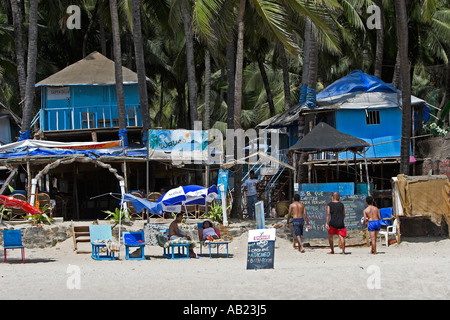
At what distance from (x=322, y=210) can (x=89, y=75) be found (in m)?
15.8

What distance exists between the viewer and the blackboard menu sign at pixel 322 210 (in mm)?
17500

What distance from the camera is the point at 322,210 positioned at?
1756 centimetres

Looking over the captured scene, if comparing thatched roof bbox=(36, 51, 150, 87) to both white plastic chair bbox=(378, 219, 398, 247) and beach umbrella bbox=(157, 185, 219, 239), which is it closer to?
beach umbrella bbox=(157, 185, 219, 239)

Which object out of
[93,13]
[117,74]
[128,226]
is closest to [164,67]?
[93,13]

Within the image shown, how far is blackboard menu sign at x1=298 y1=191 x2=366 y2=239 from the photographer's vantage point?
57.4ft

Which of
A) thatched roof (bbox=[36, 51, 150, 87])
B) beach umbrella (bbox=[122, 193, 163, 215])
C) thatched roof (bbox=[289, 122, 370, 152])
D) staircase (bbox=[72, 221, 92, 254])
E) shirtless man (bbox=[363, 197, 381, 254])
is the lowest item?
staircase (bbox=[72, 221, 92, 254])

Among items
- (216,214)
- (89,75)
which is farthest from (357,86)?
(89,75)

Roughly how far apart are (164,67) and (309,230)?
24549mm

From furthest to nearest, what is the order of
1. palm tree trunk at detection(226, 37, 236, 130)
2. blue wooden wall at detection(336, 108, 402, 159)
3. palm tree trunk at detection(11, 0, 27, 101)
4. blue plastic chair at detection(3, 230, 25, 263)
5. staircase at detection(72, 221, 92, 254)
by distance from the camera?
palm tree trunk at detection(11, 0, 27, 101), blue wooden wall at detection(336, 108, 402, 159), palm tree trunk at detection(226, 37, 236, 130), staircase at detection(72, 221, 92, 254), blue plastic chair at detection(3, 230, 25, 263)

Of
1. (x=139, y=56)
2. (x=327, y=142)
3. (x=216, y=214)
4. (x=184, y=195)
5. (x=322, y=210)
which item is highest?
(x=139, y=56)

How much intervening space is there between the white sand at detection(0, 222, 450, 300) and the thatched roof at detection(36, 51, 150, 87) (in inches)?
545

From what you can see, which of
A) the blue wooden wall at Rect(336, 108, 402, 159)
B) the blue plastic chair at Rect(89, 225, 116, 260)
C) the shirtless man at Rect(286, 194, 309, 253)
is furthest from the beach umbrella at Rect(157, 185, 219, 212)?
the blue wooden wall at Rect(336, 108, 402, 159)

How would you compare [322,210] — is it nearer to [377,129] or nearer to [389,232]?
[389,232]
